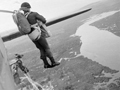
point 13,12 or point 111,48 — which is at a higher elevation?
point 13,12

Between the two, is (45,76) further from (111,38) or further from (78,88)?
(111,38)

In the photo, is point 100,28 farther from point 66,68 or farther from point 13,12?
point 13,12

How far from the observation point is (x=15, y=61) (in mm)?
4957

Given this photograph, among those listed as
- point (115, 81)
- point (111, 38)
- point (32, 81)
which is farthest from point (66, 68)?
point (111, 38)

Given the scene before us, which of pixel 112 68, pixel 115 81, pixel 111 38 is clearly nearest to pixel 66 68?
pixel 112 68

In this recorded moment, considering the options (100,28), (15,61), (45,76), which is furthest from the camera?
(100,28)

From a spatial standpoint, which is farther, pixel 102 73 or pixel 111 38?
pixel 111 38

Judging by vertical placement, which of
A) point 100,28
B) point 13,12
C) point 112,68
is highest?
point 13,12

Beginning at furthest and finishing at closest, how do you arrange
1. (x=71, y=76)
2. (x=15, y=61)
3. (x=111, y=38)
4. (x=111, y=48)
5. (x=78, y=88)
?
(x=111, y=38) → (x=111, y=48) → (x=71, y=76) → (x=78, y=88) → (x=15, y=61)

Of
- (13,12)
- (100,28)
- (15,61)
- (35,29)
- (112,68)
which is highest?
(13,12)

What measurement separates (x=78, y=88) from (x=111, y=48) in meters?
32.8

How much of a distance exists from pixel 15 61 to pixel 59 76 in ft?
208

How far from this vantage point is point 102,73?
57781mm

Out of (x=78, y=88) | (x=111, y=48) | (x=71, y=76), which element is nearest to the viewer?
(x=78, y=88)
